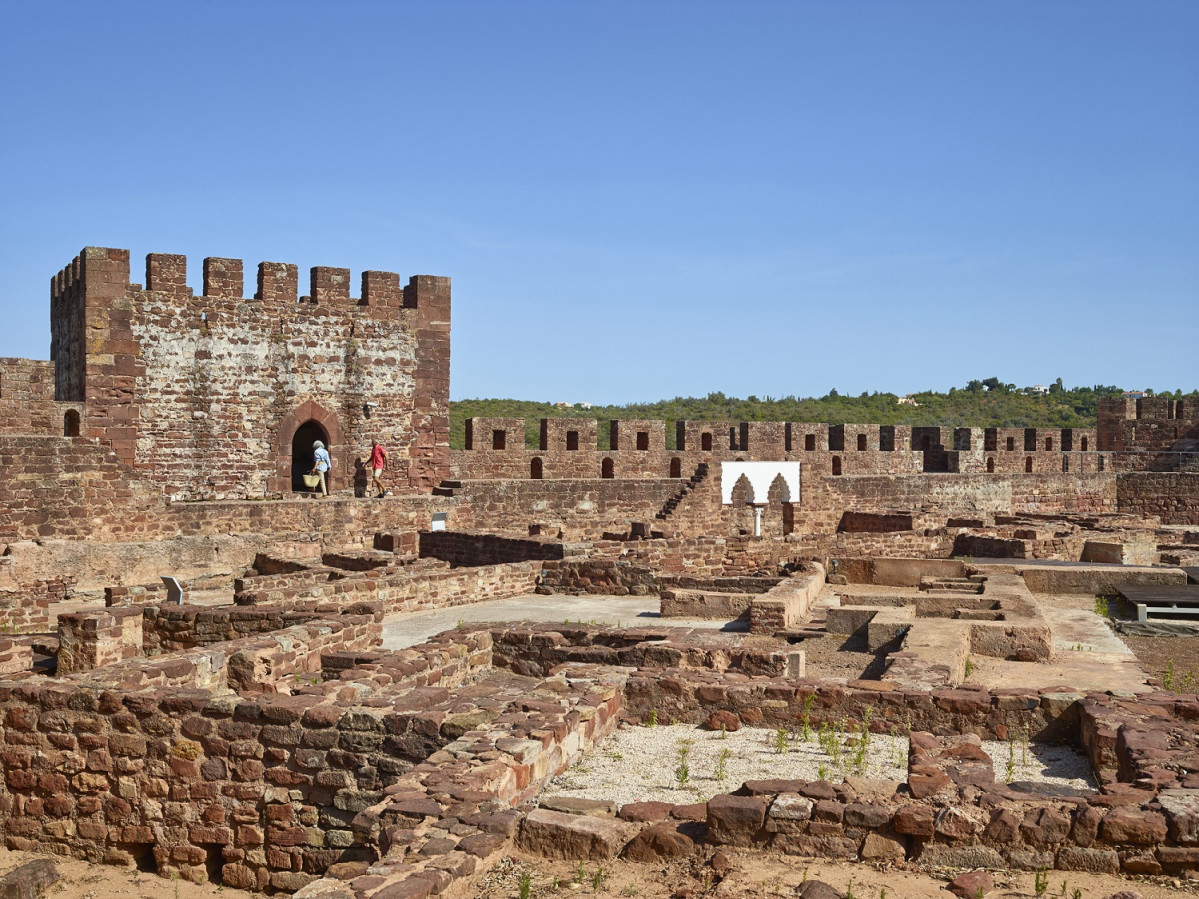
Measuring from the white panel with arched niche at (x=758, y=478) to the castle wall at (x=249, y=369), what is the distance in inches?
246

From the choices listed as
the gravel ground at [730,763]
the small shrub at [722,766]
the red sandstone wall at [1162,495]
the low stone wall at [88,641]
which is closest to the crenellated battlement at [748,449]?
the red sandstone wall at [1162,495]

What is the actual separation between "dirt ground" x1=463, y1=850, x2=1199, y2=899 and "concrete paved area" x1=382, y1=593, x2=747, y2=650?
6353 millimetres

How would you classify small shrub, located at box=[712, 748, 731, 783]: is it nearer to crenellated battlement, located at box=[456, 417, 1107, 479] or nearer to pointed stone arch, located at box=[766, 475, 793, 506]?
crenellated battlement, located at box=[456, 417, 1107, 479]

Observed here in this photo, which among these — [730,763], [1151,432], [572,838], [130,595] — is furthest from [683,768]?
[1151,432]

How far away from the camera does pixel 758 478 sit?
26.1 meters

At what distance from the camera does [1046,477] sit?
1211 inches

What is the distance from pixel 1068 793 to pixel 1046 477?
87.3ft

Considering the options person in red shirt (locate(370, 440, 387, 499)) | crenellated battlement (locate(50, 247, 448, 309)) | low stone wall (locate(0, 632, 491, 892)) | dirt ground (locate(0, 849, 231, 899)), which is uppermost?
crenellated battlement (locate(50, 247, 448, 309))

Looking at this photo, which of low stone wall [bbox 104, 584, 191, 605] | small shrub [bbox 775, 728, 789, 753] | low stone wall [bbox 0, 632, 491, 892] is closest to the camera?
low stone wall [bbox 0, 632, 491, 892]

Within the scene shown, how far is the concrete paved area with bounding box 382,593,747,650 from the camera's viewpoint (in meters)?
12.3

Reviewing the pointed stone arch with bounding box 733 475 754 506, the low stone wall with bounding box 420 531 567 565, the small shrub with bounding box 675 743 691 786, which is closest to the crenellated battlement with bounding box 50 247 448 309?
the low stone wall with bounding box 420 531 567 565

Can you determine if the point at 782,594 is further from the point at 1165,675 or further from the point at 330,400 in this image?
the point at 330,400

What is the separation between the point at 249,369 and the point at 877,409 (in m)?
48.3

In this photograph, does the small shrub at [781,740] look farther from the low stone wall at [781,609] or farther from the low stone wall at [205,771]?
the low stone wall at [781,609]
